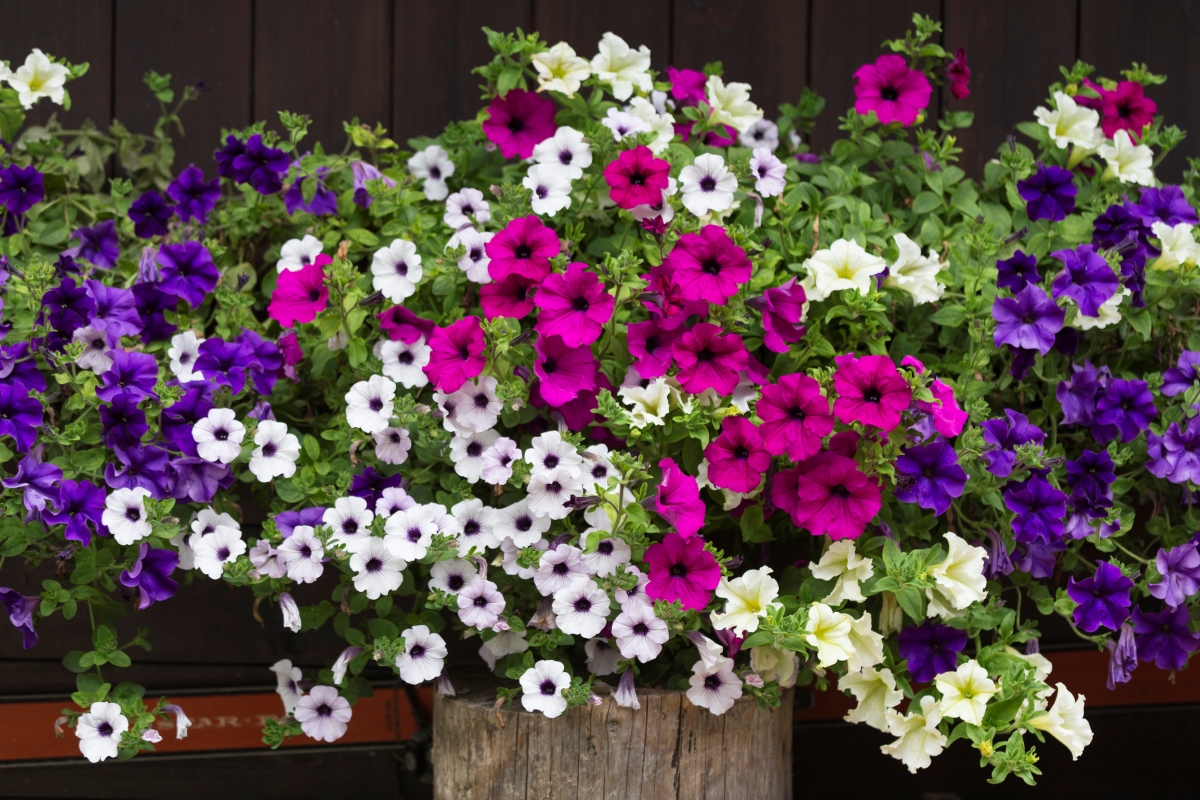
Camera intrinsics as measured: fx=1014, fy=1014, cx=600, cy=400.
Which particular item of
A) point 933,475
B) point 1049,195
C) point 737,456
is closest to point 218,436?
point 737,456

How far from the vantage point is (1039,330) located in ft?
4.54

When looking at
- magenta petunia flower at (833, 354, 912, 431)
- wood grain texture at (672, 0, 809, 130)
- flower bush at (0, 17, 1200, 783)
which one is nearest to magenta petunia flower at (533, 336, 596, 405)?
flower bush at (0, 17, 1200, 783)

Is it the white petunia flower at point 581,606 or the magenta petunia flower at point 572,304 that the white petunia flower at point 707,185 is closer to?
the magenta petunia flower at point 572,304

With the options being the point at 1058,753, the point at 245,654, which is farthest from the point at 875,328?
the point at 245,654

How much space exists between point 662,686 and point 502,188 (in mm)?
770

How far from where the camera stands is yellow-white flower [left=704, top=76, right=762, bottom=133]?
66.3 inches

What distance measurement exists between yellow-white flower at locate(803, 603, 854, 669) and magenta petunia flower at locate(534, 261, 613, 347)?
45 centimetres

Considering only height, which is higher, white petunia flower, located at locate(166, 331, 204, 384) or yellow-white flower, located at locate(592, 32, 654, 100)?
yellow-white flower, located at locate(592, 32, 654, 100)

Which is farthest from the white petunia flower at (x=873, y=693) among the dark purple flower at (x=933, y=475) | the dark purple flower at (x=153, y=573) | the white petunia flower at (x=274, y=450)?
the dark purple flower at (x=153, y=573)

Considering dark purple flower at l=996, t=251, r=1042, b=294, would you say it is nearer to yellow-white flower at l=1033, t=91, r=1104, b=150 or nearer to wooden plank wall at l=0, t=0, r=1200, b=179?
yellow-white flower at l=1033, t=91, r=1104, b=150

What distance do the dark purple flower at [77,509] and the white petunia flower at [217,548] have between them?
0.42 ft

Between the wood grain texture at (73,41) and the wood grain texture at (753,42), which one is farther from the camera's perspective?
the wood grain texture at (753,42)

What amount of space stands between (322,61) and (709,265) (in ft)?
3.45

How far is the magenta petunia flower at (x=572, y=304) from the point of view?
1.32m
